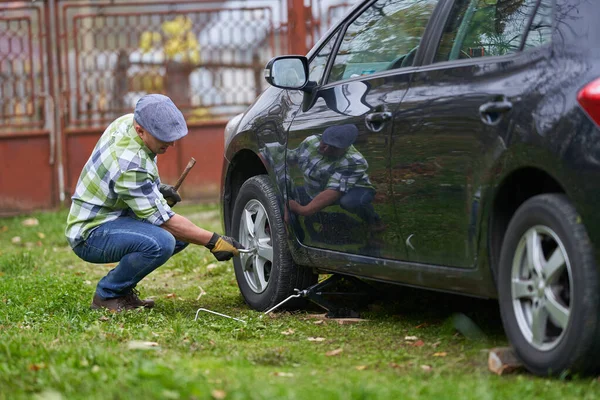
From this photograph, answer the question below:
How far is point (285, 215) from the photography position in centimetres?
570

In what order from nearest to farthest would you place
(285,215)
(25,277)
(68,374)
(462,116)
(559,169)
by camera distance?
(559,169), (68,374), (462,116), (285,215), (25,277)

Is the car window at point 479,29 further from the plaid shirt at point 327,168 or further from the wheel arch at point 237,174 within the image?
the wheel arch at point 237,174

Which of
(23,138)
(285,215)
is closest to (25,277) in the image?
(285,215)

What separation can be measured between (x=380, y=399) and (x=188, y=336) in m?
1.76

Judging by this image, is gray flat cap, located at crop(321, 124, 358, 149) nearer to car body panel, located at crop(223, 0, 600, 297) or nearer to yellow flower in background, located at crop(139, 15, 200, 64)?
car body panel, located at crop(223, 0, 600, 297)

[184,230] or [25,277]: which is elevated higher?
[184,230]

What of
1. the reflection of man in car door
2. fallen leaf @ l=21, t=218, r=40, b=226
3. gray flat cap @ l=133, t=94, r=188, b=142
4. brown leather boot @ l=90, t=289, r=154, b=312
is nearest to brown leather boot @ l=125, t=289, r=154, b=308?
brown leather boot @ l=90, t=289, r=154, b=312

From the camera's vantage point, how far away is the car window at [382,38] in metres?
4.82

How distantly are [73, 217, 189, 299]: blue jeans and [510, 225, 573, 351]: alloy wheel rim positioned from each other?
2.59 metres

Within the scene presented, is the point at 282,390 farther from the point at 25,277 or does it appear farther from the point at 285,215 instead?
the point at 25,277

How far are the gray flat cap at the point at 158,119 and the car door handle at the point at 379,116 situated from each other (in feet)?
4.51

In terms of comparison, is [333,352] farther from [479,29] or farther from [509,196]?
[479,29]

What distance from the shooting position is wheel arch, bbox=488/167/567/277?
3916 mm

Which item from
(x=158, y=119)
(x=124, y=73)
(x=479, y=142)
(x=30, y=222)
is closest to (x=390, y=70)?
(x=479, y=142)
